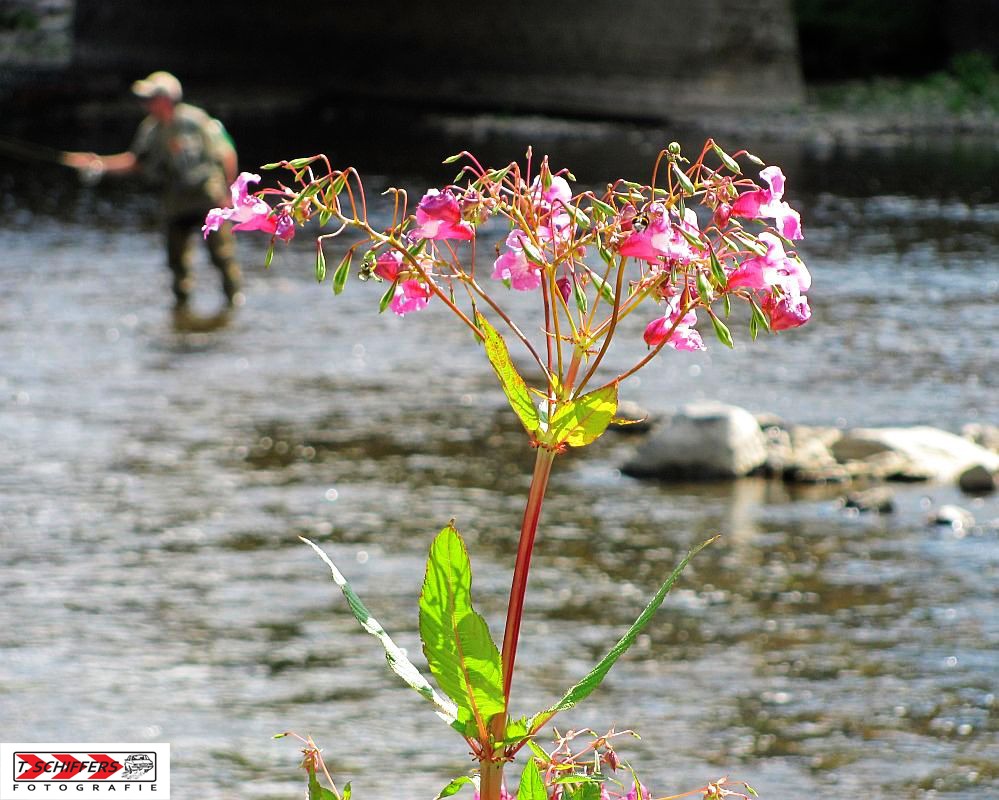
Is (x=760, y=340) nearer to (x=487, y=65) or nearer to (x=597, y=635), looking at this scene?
(x=597, y=635)

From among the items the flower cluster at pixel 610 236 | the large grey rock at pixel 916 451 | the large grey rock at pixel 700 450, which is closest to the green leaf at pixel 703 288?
the flower cluster at pixel 610 236

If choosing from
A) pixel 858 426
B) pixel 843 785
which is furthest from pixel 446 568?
pixel 858 426

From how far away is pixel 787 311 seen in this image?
231 centimetres

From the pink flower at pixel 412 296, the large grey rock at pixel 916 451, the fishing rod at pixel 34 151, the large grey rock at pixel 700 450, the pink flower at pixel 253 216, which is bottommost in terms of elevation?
the fishing rod at pixel 34 151

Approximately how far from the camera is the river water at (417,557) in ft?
20.5

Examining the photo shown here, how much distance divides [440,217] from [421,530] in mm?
6680

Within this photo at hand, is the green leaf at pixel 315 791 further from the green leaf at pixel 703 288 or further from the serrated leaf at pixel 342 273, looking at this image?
the green leaf at pixel 703 288

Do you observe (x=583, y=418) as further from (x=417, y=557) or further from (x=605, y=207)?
(x=417, y=557)

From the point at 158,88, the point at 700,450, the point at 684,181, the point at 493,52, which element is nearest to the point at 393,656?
the point at 684,181

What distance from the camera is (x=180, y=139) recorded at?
47.5 ft

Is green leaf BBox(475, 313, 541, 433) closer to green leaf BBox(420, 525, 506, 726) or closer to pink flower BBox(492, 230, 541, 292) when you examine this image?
pink flower BBox(492, 230, 541, 292)

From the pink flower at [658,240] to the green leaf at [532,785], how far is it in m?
0.66

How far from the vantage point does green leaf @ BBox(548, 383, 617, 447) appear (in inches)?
91.7

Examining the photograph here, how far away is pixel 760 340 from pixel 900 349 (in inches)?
46.8
